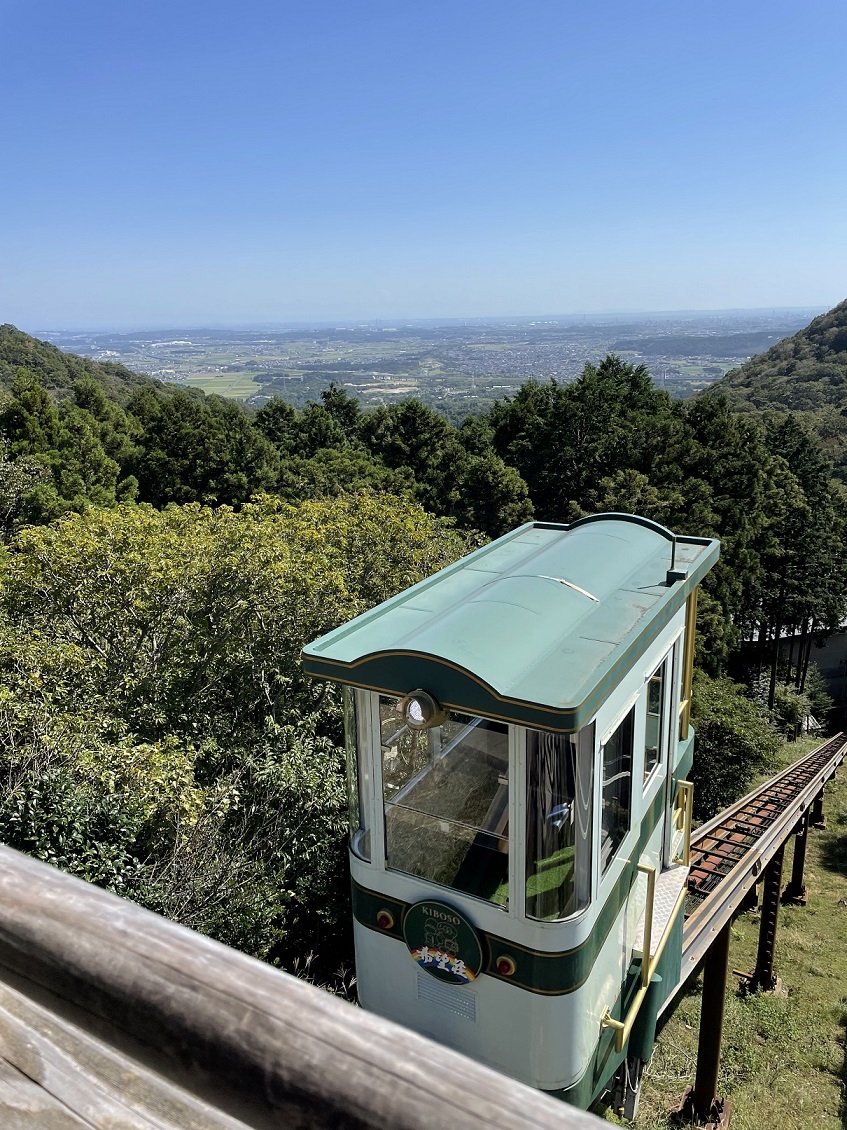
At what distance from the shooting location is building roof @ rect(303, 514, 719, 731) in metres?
4.45

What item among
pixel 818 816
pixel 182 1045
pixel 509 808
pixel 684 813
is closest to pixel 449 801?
pixel 509 808

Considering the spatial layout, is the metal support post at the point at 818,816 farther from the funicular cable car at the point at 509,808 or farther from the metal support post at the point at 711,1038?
the funicular cable car at the point at 509,808

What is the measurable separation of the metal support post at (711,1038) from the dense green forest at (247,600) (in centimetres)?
457

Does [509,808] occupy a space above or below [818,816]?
above

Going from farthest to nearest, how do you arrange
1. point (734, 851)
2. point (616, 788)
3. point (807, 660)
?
point (807, 660), point (734, 851), point (616, 788)

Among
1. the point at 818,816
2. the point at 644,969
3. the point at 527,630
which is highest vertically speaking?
the point at 527,630

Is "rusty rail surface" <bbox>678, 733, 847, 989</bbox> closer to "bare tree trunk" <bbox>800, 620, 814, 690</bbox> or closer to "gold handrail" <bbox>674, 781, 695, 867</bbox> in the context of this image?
"gold handrail" <bbox>674, 781, 695, 867</bbox>

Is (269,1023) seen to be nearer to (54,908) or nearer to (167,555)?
(54,908)

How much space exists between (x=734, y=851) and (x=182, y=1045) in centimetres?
Result: 1328

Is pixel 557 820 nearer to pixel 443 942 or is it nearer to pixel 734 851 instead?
pixel 443 942

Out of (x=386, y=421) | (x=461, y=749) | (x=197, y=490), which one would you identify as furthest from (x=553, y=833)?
(x=386, y=421)

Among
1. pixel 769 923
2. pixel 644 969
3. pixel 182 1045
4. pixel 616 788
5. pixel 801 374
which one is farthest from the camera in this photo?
pixel 801 374

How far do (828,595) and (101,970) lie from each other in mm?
33010

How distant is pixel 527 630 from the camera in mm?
5156
